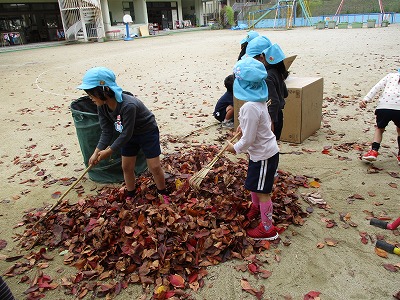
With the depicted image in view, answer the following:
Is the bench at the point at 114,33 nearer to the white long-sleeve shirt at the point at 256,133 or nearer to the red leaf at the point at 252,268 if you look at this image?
the white long-sleeve shirt at the point at 256,133

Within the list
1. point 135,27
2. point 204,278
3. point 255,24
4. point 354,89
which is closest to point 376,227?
point 204,278

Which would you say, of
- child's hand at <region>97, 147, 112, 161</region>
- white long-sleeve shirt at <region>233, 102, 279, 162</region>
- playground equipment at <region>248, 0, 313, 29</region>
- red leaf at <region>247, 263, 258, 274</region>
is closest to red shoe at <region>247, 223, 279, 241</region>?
red leaf at <region>247, 263, 258, 274</region>

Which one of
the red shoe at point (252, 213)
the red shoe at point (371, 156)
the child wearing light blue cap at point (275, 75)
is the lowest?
the red shoe at point (252, 213)

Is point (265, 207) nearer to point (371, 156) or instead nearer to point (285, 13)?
point (371, 156)

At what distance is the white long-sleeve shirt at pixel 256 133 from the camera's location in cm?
229

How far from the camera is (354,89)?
7.22 m

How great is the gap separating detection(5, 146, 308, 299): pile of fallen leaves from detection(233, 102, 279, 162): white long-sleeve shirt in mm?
691

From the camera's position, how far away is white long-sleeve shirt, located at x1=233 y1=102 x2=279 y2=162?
2286 millimetres

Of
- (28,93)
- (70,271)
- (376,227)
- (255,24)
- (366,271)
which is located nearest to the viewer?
(366,271)

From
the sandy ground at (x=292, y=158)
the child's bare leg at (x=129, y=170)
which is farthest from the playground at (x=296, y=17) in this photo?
the child's bare leg at (x=129, y=170)

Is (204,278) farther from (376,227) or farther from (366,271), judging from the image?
(376,227)

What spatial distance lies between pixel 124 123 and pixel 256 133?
3.73ft

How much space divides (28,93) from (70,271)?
7871mm

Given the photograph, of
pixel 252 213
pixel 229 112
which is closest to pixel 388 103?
pixel 252 213
